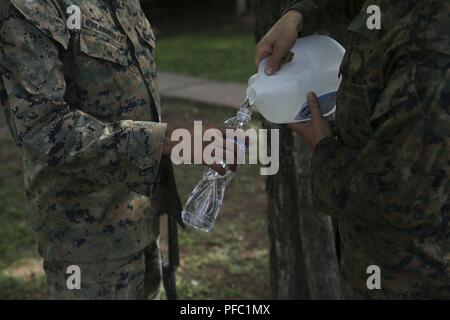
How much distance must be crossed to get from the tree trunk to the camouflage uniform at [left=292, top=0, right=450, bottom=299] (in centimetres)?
90

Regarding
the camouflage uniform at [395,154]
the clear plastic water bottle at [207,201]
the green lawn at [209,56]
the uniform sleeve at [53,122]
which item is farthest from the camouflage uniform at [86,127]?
the green lawn at [209,56]

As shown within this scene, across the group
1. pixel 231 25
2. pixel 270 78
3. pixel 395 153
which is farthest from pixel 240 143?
pixel 231 25

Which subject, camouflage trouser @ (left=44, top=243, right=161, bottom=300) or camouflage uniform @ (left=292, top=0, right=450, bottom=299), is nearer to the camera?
camouflage uniform @ (left=292, top=0, right=450, bottom=299)

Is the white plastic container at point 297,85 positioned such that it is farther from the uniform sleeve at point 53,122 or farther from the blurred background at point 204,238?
the blurred background at point 204,238

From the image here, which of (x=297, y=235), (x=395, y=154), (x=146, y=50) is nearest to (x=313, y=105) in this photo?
(x=395, y=154)

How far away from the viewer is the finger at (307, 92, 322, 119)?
1770mm

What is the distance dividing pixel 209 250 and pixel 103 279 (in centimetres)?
185

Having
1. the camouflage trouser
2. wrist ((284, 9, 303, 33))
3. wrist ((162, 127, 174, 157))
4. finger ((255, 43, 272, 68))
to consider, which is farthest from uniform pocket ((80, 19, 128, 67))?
the camouflage trouser

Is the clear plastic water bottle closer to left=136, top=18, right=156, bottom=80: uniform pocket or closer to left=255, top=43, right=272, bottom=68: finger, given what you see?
left=255, top=43, right=272, bottom=68: finger

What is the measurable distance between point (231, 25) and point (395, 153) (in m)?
11.0

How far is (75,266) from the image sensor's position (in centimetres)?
211

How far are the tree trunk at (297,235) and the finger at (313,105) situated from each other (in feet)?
2.84

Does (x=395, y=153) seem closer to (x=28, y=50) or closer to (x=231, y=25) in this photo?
(x=28, y=50)

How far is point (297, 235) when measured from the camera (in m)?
2.83
